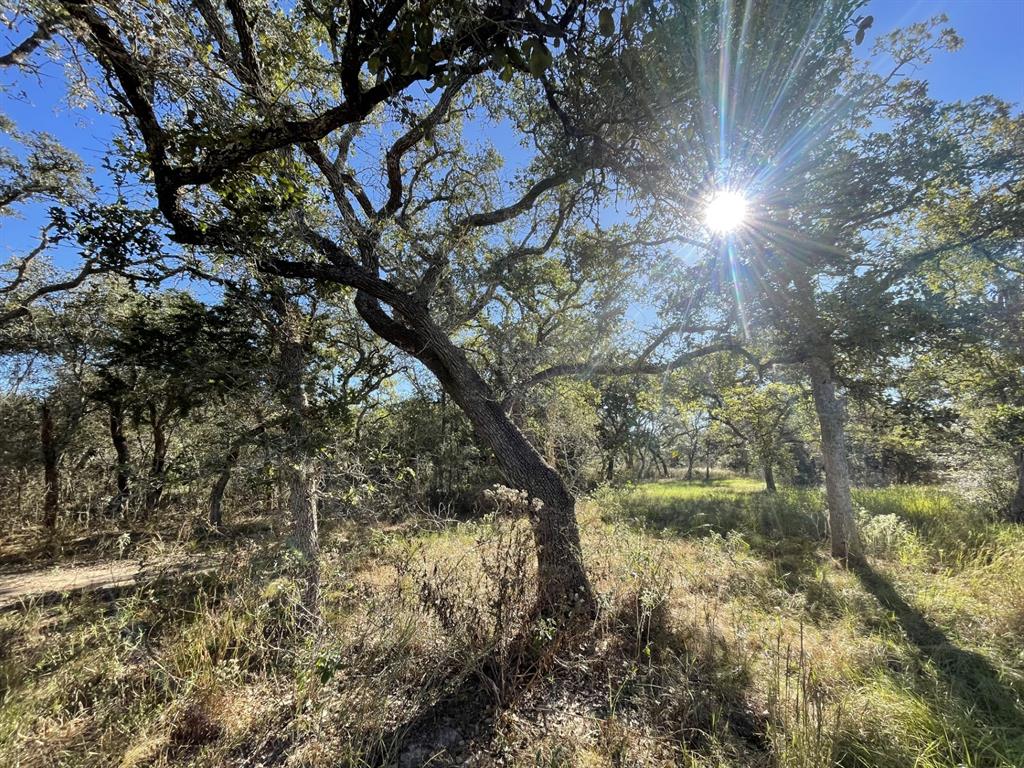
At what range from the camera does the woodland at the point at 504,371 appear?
6.72 ft

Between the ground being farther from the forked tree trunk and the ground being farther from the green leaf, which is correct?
the green leaf

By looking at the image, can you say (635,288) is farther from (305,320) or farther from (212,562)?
(212,562)

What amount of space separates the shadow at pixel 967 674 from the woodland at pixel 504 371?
0.09 feet

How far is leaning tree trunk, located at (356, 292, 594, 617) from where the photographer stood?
3031 mm

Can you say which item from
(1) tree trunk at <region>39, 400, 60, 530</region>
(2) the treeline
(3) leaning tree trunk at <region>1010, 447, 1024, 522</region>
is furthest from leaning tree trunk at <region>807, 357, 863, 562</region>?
(1) tree trunk at <region>39, 400, 60, 530</region>

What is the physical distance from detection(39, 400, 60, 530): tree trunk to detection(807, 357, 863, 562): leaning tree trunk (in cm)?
1445

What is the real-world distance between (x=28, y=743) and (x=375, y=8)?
171 inches

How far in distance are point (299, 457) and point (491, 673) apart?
9.16 feet

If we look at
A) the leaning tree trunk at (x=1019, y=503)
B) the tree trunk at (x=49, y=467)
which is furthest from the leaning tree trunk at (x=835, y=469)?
the tree trunk at (x=49, y=467)

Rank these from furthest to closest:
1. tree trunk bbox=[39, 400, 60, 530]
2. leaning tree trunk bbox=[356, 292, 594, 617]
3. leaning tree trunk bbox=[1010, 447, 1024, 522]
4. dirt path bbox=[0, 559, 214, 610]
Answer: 1. tree trunk bbox=[39, 400, 60, 530]
2. leaning tree trunk bbox=[1010, 447, 1024, 522]
3. dirt path bbox=[0, 559, 214, 610]
4. leaning tree trunk bbox=[356, 292, 594, 617]

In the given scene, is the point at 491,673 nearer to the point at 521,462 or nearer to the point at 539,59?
the point at 521,462

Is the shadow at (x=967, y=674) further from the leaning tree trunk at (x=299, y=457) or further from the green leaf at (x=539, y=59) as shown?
the leaning tree trunk at (x=299, y=457)

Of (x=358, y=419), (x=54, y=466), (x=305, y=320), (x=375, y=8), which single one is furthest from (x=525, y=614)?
(x=54, y=466)

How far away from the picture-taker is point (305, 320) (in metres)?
4.59
